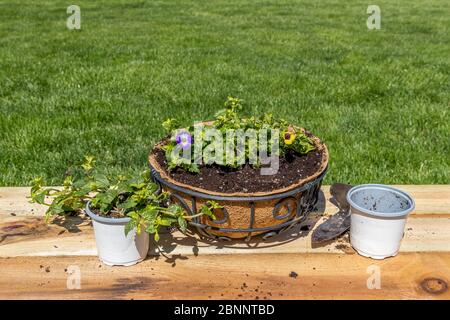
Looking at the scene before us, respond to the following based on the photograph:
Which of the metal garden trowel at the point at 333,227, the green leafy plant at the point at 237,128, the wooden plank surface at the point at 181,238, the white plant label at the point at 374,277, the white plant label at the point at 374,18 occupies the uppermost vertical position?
the white plant label at the point at 374,18

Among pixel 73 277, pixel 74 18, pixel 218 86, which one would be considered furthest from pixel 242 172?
pixel 74 18

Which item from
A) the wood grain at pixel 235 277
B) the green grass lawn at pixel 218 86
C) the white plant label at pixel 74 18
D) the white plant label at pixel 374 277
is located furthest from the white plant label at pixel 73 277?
the white plant label at pixel 74 18

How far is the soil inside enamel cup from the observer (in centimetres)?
175

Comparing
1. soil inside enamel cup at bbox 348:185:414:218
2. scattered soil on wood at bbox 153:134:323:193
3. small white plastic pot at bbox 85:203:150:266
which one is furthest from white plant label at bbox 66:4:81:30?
soil inside enamel cup at bbox 348:185:414:218

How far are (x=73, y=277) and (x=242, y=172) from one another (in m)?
0.67

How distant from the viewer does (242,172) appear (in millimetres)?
1794

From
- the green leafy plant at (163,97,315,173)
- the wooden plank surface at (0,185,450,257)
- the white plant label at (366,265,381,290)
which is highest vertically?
the green leafy plant at (163,97,315,173)

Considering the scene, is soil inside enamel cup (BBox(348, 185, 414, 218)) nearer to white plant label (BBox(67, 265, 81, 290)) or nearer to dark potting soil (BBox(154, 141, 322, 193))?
dark potting soil (BBox(154, 141, 322, 193))

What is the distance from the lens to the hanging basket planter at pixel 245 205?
1.60 metres

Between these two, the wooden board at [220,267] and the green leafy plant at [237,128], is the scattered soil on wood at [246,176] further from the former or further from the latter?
the wooden board at [220,267]

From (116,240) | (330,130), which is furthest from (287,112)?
(116,240)

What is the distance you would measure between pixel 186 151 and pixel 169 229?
306 millimetres

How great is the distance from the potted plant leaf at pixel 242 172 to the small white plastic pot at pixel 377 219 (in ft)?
0.54

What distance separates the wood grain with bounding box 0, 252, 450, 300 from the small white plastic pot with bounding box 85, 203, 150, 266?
3 cm
